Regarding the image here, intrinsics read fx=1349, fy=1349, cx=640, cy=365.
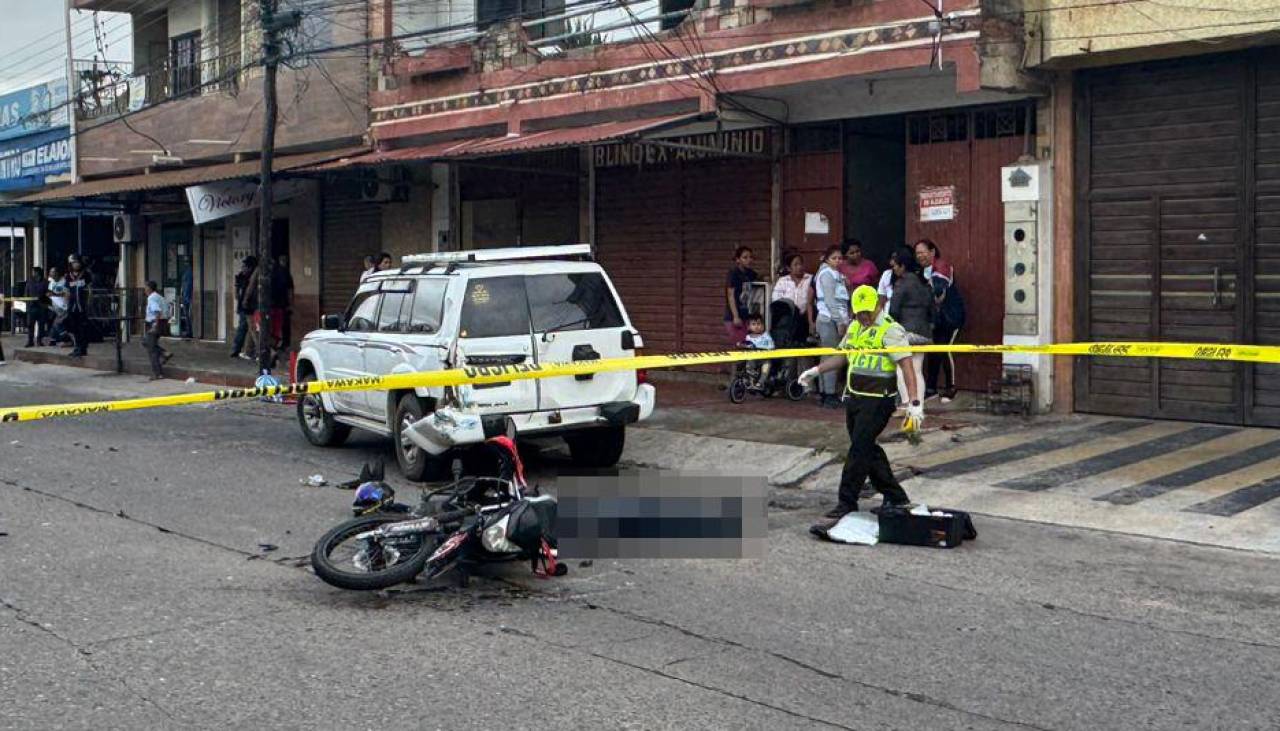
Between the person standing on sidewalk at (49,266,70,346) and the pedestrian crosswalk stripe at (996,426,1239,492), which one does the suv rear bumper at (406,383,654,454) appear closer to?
the pedestrian crosswalk stripe at (996,426,1239,492)

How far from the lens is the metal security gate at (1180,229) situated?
1289 cm

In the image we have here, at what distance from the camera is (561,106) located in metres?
18.8

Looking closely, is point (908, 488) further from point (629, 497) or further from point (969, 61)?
point (969, 61)

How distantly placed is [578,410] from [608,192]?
29.2 ft

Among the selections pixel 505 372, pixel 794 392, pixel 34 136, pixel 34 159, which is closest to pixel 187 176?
pixel 34 159

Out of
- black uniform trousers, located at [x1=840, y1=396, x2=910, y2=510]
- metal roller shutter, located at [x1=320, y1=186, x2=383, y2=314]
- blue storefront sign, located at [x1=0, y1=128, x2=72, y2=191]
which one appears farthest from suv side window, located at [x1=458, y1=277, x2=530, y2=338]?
blue storefront sign, located at [x1=0, y1=128, x2=72, y2=191]

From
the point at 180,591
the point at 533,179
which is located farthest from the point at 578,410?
the point at 533,179

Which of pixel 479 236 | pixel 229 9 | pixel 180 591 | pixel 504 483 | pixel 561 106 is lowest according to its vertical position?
pixel 180 591

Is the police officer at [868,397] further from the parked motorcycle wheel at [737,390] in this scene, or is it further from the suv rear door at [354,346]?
the parked motorcycle wheel at [737,390]

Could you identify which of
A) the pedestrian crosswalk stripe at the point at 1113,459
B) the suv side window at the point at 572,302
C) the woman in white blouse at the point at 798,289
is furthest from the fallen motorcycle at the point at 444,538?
the woman in white blouse at the point at 798,289

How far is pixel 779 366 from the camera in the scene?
1628 centimetres

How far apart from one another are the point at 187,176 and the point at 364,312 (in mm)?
14804

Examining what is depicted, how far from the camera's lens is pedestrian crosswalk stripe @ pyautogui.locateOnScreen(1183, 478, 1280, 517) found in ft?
32.4

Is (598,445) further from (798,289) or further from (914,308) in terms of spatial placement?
(798,289)
